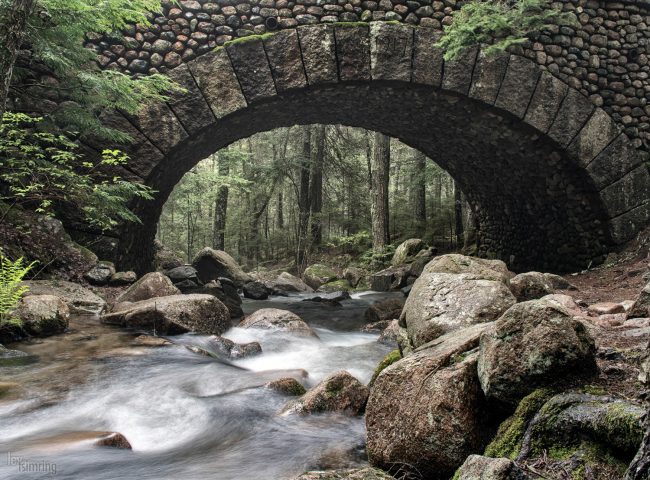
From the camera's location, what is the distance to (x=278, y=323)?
Answer: 617cm

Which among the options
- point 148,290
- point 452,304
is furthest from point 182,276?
point 452,304

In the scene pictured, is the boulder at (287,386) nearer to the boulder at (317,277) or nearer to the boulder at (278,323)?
the boulder at (278,323)

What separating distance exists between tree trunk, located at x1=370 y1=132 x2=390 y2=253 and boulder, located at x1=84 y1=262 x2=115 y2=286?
798cm

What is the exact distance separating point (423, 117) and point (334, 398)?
659 cm

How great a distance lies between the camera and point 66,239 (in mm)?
6391

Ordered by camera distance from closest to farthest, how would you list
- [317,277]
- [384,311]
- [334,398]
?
[334,398] < [384,311] < [317,277]

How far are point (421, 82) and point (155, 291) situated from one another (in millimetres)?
5143

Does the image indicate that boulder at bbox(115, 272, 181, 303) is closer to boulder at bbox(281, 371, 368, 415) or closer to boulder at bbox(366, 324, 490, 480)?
boulder at bbox(281, 371, 368, 415)

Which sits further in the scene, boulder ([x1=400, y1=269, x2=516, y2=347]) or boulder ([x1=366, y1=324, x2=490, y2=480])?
boulder ([x1=400, y1=269, x2=516, y2=347])

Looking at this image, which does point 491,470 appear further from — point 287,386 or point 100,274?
point 100,274

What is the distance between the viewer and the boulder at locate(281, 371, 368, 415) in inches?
129

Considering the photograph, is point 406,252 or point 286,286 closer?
point 286,286

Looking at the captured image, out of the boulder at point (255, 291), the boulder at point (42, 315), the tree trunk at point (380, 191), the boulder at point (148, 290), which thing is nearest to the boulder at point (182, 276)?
the boulder at point (255, 291)

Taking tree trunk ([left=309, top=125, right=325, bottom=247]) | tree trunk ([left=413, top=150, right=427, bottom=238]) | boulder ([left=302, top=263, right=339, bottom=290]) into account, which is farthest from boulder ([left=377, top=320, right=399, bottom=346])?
tree trunk ([left=309, top=125, right=325, bottom=247])
